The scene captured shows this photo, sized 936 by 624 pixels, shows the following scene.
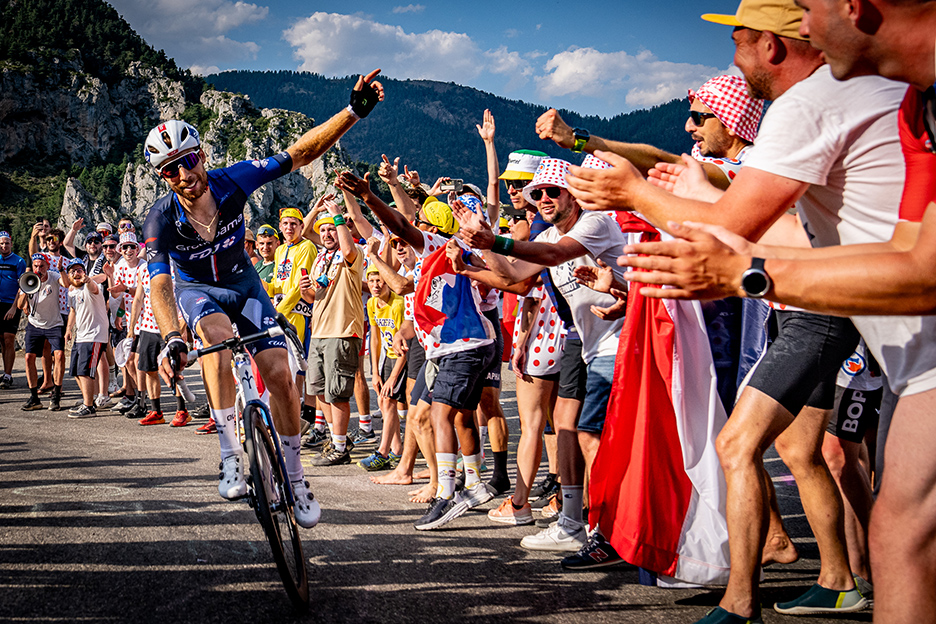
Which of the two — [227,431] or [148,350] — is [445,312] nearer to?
[227,431]

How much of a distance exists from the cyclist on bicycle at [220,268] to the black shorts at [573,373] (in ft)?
6.08

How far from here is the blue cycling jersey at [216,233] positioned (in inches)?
163

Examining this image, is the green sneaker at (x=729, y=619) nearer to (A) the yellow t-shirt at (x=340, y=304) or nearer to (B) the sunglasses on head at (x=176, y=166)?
(B) the sunglasses on head at (x=176, y=166)

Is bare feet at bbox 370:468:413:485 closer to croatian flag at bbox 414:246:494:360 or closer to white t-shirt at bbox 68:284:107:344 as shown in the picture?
A: croatian flag at bbox 414:246:494:360

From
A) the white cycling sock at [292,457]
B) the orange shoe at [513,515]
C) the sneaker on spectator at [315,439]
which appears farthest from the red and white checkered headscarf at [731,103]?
the sneaker on spectator at [315,439]

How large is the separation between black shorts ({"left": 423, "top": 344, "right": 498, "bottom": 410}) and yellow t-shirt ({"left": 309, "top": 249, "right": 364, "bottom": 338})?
2.70 metres

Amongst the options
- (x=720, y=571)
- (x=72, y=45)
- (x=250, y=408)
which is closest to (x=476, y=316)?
(x=250, y=408)

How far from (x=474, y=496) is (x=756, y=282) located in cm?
413

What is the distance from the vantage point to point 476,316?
18.2 feet

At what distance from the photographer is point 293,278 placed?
28.8 ft

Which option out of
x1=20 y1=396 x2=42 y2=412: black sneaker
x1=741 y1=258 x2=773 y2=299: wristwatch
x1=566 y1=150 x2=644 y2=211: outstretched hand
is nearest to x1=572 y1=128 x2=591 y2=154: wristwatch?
x1=566 y1=150 x2=644 y2=211: outstretched hand

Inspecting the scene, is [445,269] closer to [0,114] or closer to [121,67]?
[0,114]

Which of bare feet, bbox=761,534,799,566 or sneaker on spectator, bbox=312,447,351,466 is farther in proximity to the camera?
sneaker on spectator, bbox=312,447,351,466

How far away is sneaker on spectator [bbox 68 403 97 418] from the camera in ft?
34.6
